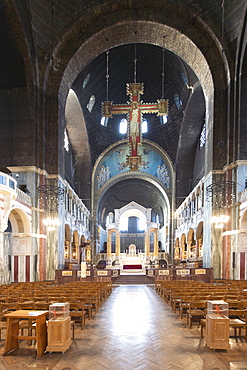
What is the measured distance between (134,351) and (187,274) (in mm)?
13181

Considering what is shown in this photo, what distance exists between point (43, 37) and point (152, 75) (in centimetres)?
1755

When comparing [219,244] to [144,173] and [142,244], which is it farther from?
[142,244]

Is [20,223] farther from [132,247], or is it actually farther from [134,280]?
[132,247]

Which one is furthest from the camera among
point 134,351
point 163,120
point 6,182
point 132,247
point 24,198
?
point 132,247

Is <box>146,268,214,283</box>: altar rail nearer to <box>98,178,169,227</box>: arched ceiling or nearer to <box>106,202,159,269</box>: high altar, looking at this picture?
<box>106,202,159,269</box>: high altar

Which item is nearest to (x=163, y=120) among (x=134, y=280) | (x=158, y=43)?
(x=158, y=43)

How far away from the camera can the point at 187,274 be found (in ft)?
59.3

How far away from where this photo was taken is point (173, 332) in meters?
7.01

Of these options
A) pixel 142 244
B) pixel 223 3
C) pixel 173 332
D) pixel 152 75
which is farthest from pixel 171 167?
pixel 173 332

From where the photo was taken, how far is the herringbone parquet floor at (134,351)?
4.97 meters

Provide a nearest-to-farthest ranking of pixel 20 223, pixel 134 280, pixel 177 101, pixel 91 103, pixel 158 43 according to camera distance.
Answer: pixel 20 223
pixel 158 43
pixel 134 280
pixel 177 101
pixel 91 103

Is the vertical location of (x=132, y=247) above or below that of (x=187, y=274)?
below

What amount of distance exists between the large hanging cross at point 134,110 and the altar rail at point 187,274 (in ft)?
24.1

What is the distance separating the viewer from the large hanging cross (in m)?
20.8
